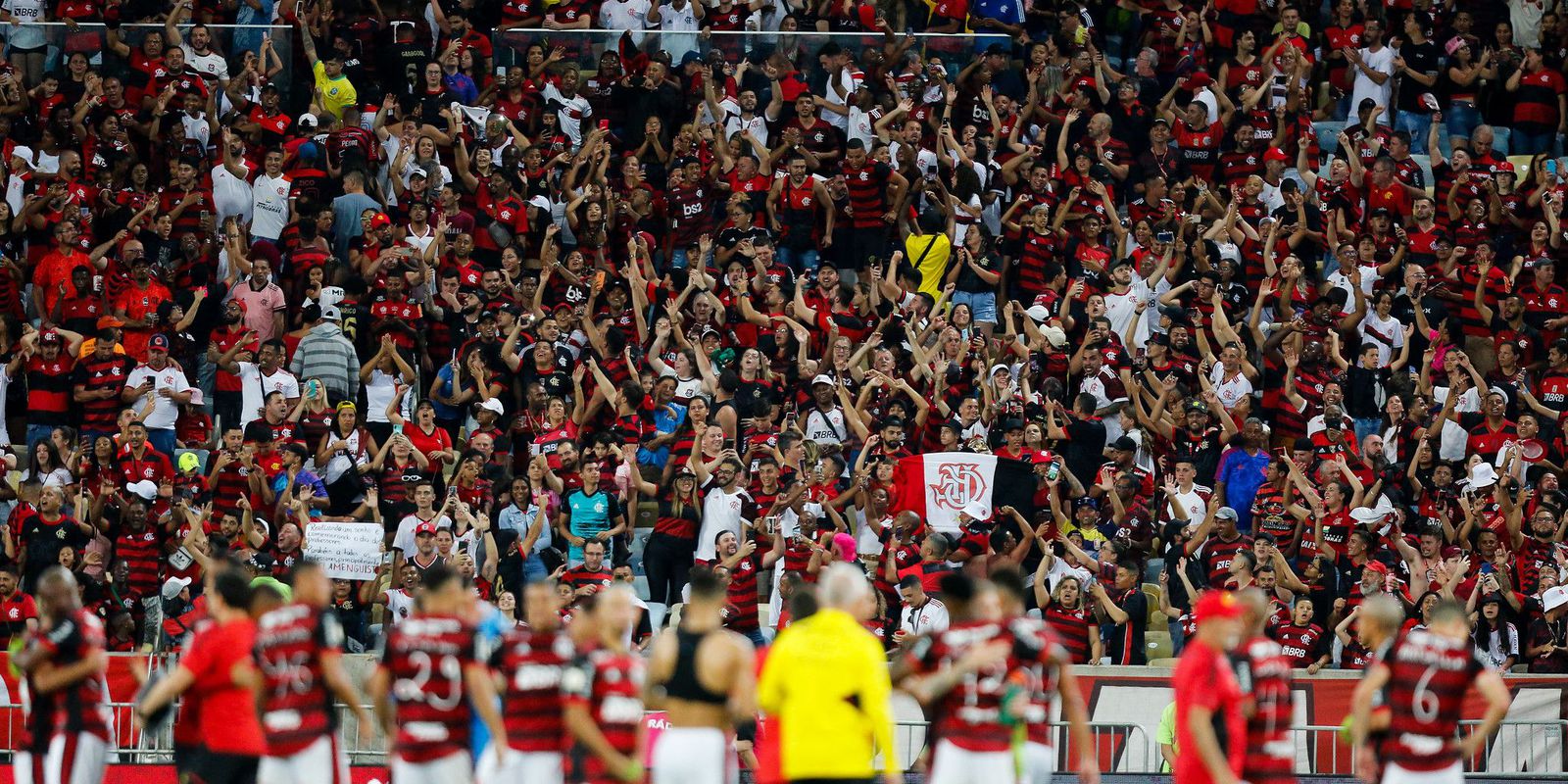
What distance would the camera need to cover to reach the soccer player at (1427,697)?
1170 centimetres

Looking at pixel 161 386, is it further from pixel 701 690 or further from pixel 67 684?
pixel 701 690

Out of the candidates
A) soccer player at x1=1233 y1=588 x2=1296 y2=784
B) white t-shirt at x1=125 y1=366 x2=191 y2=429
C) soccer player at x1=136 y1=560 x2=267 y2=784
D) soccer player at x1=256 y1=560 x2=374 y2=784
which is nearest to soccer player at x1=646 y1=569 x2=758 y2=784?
soccer player at x1=256 y1=560 x2=374 y2=784

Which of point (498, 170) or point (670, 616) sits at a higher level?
point (498, 170)

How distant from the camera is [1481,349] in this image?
23578mm

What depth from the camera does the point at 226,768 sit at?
1149cm

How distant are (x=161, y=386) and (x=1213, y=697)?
42.4 feet

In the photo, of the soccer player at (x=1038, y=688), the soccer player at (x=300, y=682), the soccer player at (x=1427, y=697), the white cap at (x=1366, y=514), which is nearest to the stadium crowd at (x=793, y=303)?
the white cap at (x=1366, y=514)

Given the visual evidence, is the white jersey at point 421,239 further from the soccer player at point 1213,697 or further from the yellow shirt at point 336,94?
the soccer player at point 1213,697

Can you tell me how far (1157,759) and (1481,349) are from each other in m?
8.39

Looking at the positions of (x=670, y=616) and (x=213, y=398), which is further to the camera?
(x=213, y=398)

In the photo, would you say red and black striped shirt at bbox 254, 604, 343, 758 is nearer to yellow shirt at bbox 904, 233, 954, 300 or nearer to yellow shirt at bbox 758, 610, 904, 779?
yellow shirt at bbox 758, 610, 904, 779

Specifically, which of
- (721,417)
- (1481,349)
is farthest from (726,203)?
(1481,349)

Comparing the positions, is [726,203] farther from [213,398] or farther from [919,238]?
[213,398]

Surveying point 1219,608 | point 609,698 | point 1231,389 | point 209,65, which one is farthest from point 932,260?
point 609,698
